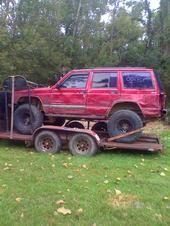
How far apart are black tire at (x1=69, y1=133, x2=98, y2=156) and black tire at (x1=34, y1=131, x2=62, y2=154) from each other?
385 millimetres

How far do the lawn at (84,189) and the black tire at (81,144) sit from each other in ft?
0.79

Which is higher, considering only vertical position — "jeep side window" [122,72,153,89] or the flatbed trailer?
"jeep side window" [122,72,153,89]

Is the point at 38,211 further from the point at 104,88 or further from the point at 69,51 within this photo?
the point at 69,51

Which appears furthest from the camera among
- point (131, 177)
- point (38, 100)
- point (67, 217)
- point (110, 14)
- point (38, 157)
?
point (110, 14)

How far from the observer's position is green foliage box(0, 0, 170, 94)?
17.7 m

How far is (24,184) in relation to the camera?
6699 millimetres

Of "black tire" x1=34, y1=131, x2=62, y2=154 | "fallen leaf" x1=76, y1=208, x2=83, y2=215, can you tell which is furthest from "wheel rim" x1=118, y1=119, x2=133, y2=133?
"fallen leaf" x1=76, y1=208, x2=83, y2=215

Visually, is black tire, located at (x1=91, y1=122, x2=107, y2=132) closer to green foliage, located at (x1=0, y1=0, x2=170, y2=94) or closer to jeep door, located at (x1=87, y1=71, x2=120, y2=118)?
jeep door, located at (x1=87, y1=71, x2=120, y2=118)

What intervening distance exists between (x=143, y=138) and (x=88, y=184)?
4020 mm

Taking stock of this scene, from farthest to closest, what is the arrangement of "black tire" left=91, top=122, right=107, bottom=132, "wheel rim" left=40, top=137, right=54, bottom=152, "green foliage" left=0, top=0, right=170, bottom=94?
1. "green foliage" left=0, top=0, right=170, bottom=94
2. "black tire" left=91, top=122, right=107, bottom=132
3. "wheel rim" left=40, top=137, right=54, bottom=152

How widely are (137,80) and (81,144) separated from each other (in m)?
2.22

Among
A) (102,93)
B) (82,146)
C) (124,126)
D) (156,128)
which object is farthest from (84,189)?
(156,128)

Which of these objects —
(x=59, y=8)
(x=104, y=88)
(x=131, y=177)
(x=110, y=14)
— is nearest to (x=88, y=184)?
(x=131, y=177)

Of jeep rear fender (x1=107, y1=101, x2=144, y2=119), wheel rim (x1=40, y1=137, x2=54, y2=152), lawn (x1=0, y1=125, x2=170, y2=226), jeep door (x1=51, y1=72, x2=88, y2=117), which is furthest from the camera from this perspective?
jeep door (x1=51, y1=72, x2=88, y2=117)
